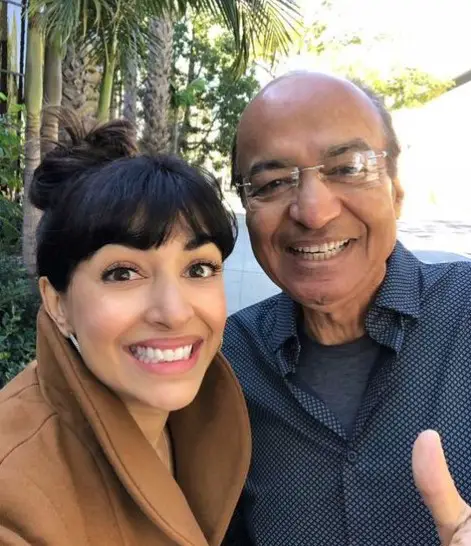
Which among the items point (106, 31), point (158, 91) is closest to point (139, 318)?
point (106, 31)

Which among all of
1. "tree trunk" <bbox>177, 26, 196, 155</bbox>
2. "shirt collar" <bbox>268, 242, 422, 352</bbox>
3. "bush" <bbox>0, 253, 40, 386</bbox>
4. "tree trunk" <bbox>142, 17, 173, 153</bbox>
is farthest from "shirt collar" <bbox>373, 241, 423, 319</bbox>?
"tree trunk" <bbox>177, 26, 196, 155</bbox>

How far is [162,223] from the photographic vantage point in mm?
1415

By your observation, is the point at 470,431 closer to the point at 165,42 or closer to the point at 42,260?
the point at 42,260

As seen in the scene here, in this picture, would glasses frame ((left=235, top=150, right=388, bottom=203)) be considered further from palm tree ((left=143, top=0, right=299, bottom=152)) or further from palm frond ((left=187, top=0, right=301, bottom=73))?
palm frond ((left=187, top=0, right=301, bottom=73))

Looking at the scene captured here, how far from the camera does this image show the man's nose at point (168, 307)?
54.6 inches

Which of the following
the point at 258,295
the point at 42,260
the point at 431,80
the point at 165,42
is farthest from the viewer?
the point at 431,80

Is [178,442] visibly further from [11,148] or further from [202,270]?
[11,148]

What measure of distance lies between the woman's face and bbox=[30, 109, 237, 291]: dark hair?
0.12ft

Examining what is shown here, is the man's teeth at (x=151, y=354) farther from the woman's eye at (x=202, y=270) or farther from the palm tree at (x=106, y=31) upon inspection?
the palm tree at (x=106, y=31)

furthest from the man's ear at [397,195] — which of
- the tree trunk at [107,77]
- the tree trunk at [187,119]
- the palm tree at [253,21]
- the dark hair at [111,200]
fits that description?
the tree trunk at [187,119]

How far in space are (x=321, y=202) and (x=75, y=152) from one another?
0.72m

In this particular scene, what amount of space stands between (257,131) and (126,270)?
2.36 ft

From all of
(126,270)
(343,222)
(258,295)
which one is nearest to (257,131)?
(343,222)

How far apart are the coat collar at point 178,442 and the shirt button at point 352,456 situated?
282 mm
